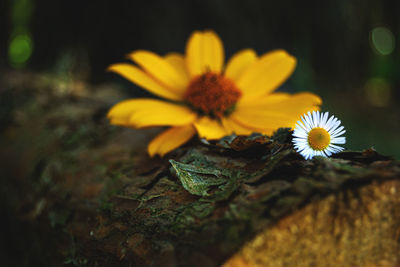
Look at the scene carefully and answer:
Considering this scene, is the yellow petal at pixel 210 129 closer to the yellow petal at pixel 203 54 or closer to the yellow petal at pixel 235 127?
the yellow petal at pixel 235 127

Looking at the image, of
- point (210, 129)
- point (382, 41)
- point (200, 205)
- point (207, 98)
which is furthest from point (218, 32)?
point (200, 205)

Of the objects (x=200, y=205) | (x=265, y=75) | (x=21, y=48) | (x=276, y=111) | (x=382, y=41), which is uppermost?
(x=382, y=41)

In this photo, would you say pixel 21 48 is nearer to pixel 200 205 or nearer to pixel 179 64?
pixel 179 64

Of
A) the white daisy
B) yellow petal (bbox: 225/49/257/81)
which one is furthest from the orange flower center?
the white daisy

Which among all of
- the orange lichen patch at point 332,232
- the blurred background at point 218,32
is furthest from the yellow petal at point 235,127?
the blurred background at point 218,32

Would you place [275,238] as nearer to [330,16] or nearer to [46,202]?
[46,202]

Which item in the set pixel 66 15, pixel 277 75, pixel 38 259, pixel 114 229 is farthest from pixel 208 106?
pixel 66 15

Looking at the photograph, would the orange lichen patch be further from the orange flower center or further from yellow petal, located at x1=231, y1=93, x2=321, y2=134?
the orange flower center
